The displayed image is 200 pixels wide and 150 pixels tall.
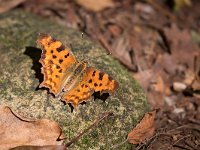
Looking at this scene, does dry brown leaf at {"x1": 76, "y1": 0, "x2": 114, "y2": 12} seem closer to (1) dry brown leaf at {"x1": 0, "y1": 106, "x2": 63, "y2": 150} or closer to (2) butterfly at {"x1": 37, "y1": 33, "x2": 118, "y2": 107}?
(2) butterfly at {"x1": 37, "y1": 33, "x2": 118, "y2": 107}

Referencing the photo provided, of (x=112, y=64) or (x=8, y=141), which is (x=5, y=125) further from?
(x=112, y=64)

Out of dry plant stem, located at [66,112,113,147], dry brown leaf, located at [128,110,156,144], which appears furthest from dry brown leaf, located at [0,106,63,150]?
dry brown leaf, located at [128,110,156,144]

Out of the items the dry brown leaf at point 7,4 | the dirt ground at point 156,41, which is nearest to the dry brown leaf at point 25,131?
the dirt ground at point 156,41

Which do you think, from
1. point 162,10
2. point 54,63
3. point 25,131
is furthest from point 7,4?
point 25,131

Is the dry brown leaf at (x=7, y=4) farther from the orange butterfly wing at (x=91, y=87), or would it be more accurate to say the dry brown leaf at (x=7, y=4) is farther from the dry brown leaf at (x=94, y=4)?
the orange butterfly wing at (x=91, y=87)

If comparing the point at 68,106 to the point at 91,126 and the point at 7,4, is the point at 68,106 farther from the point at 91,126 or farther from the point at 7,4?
the point at 7,4

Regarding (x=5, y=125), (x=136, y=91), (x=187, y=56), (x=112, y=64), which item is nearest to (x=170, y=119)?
(x=136, y=91)
